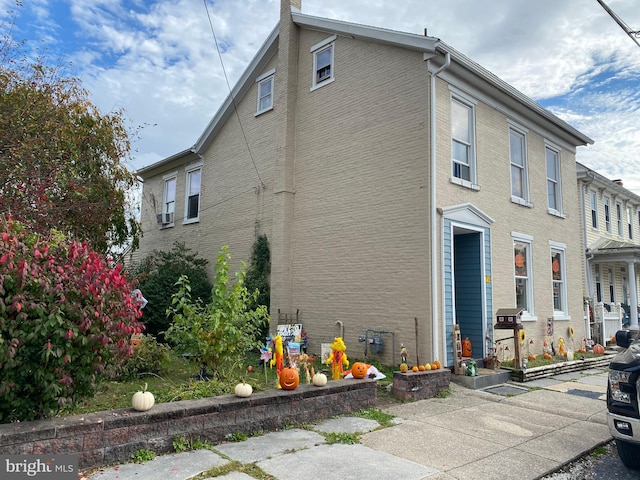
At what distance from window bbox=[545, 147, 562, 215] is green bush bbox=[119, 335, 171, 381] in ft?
39.3

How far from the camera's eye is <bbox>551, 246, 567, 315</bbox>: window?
47.1 feet

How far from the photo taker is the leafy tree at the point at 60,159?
897 cm

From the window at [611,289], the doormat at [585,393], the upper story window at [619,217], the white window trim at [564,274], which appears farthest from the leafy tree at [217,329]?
the upper story window at [619,217]

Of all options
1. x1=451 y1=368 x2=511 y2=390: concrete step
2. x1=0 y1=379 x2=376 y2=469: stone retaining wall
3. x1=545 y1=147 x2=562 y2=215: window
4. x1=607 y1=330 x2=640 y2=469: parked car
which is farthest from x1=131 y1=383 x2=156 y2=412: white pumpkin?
x1=545 y1=147 x2=562 y2=215: window

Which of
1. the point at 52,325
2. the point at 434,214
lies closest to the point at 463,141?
the point at 434,214

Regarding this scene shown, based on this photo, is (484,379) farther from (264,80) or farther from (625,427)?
(264,80)

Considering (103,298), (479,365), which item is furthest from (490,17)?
(103,298)

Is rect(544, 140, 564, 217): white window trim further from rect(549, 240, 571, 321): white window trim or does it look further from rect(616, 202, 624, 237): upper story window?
rect(616, 202, 624, 237): upper story window

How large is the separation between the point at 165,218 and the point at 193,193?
2.02 metres

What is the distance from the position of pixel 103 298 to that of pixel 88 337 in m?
0.38

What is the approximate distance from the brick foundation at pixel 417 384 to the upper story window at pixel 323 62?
26.4ft

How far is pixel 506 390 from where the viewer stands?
9.37 m

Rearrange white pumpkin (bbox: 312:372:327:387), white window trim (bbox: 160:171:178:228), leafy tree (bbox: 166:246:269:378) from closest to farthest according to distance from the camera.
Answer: white pumpkin (bbox: 312:372:327:387) → leafy tree (bbox: 166:246:269:378) → white window trim (bbox: 160:171:178:228)

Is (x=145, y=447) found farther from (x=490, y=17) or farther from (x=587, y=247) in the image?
(x=587, y=247)
